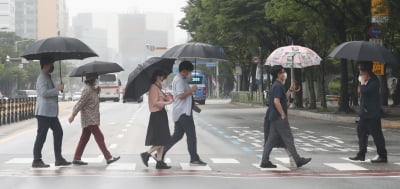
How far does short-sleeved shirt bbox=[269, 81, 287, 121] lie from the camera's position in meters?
10.8

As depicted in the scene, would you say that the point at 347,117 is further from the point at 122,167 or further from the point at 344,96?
the point at 122,167

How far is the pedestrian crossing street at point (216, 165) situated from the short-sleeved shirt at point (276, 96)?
0.90 meters

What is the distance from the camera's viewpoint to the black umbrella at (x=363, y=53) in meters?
12.0

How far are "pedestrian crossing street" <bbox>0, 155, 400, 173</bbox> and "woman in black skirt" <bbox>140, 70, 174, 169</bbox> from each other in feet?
1.58

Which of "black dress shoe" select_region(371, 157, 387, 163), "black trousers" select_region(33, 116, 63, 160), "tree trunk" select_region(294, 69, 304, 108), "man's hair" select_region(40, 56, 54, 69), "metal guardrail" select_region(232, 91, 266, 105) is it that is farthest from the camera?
"metal guardrail" select_region(232, 91, 266, 105)

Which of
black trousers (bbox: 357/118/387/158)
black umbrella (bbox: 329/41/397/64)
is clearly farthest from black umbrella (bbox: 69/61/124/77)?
black trousers (bbox: 357/118/387/158)

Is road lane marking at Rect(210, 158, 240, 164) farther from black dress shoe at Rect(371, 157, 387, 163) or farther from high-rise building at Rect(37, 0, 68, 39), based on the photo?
high-rise building at Rect(37, 0, 68, 39)

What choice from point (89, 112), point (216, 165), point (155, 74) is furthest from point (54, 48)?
point (216, 165)

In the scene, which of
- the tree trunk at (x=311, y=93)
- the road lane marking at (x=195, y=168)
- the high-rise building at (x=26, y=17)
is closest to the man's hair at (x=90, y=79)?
the road lane marking at (x=195, y=168)

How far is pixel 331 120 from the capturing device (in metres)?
27.0

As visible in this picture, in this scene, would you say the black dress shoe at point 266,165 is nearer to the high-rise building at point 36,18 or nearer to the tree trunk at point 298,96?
the tree trunk at point 298,96

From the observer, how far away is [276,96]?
1082cm

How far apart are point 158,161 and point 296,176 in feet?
7.76

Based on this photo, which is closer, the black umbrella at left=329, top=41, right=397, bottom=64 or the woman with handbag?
the woman with handbag
